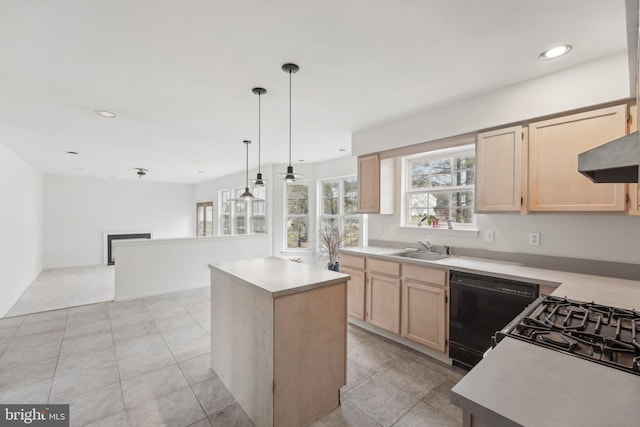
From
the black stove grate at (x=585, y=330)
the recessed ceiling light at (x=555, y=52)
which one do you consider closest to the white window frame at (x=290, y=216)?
the recessed ceiling light at (x=555, y=52)


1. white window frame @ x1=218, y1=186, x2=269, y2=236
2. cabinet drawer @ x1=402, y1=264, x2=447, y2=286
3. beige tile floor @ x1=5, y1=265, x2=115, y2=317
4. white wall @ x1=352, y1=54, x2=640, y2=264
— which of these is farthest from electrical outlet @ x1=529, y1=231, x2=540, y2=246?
beige tile floor @ x1=5, y1=265, x2=115, y2=317

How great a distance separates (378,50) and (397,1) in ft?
1.44

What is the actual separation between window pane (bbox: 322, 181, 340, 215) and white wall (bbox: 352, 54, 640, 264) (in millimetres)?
2442

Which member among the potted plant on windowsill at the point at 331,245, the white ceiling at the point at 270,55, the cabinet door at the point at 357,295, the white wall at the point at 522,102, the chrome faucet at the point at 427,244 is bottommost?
the cabinet door at the point at 357,295

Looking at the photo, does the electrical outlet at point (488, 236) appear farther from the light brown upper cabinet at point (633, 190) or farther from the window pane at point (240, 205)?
the window pane at point (240, 205)

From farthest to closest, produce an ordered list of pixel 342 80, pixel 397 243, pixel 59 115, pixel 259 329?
pixel 397 243
pixel 59 115
pixel 342 80
pixel 259 329

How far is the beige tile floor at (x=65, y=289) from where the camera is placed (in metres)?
4.32

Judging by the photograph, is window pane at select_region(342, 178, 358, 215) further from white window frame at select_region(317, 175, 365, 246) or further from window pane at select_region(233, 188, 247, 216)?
window pane at select_region(233, 188, 247, 216)

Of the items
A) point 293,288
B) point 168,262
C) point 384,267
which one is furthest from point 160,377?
point 168,262

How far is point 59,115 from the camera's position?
3121mm

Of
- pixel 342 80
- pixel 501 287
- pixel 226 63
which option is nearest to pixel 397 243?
pixel 501 287

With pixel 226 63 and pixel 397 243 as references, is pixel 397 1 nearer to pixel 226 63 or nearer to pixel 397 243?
pixel 226 63
